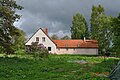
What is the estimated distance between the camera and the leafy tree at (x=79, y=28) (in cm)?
8388

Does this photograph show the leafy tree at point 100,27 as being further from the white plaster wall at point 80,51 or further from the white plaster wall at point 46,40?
the white plaster wall at point 46,40

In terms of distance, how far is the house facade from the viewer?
66812mm

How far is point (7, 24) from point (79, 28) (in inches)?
2232

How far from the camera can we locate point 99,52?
70.1 metres

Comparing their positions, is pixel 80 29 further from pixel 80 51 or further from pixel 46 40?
pixel 46 40

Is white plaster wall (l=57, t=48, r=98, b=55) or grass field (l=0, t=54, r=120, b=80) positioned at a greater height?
white plaster wall (l=57, t=48, r=98, b=55)

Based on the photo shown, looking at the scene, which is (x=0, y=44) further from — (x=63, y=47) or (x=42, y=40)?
(x=63, y=47)

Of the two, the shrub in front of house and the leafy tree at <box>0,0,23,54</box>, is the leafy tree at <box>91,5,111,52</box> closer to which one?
the shrub in front of house

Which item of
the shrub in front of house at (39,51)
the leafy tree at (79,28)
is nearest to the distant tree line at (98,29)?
the leafy tree at (79,28)

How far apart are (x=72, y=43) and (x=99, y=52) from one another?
7386 millimetres

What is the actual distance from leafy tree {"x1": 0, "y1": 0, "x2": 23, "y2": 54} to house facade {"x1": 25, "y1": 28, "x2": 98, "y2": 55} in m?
36.8

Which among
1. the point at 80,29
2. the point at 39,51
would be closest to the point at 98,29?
the point at 80,29

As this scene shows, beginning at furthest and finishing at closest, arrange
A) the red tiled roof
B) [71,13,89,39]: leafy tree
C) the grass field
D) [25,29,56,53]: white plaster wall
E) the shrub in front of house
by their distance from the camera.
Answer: [71,13,89,39]: leafy tree < the red tiled roof < [25,29,56,53]: white plaster wall < the shrub in front of house < the grass field

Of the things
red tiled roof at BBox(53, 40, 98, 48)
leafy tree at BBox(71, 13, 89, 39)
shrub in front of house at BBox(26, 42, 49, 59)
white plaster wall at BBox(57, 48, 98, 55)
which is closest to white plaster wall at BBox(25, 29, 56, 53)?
red tiled roof at BBox(53, 40, 98, 48)
